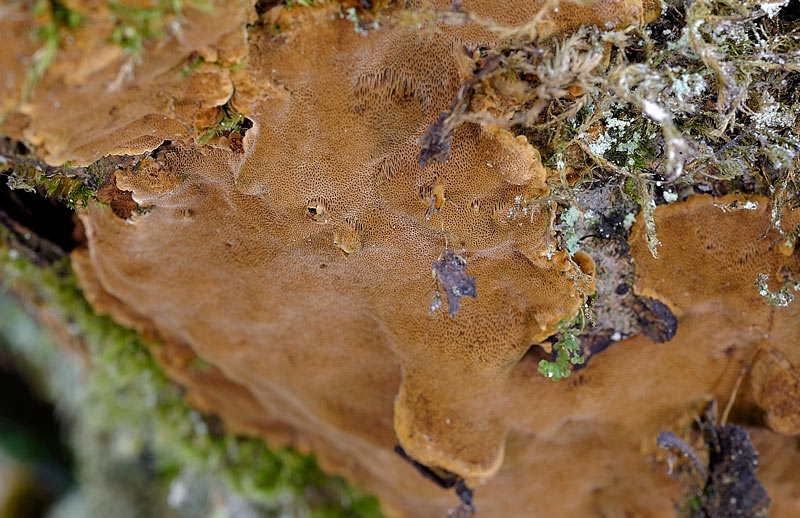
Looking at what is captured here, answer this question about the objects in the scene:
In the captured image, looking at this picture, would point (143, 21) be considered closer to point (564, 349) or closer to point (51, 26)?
point (51, 26)

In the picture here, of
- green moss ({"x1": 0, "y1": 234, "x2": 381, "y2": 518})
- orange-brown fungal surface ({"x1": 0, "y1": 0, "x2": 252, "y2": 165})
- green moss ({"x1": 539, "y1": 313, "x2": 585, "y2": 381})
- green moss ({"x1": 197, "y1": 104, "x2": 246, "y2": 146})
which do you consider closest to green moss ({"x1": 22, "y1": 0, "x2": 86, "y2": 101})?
orange-brown fungal surface ({"x1": 0, "y1": 0, "x2": 252, "y2": 165})

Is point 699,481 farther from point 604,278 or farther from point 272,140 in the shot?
point 272,140

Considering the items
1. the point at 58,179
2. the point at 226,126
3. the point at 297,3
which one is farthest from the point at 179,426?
the point at 297,3

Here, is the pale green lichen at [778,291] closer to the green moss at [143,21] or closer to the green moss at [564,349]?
the green moss at [564,349]

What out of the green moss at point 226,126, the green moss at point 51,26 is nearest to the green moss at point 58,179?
the green moss at point 226,126

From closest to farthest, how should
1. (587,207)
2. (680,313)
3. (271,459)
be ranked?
(587,207), (680,313), (271,459)

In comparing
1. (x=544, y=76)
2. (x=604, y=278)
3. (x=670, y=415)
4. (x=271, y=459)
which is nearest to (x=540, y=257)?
(x=604, y=278)
